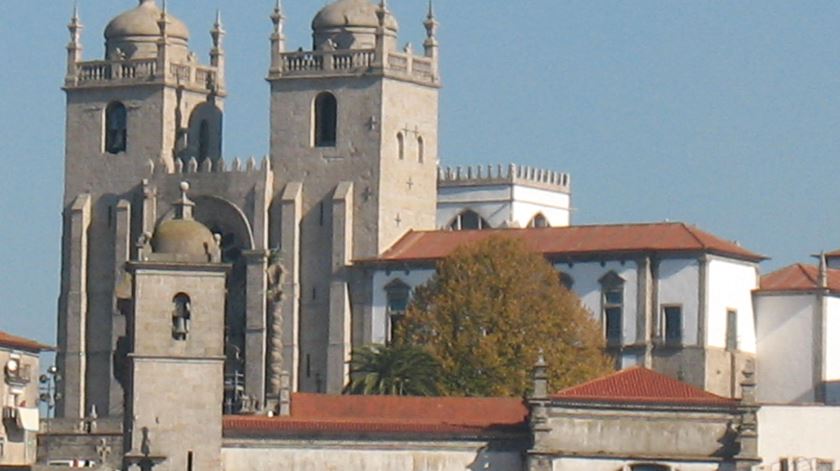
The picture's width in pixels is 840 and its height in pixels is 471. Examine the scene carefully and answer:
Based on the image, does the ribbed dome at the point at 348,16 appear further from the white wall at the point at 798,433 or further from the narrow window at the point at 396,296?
the white wall at the point at 798,433

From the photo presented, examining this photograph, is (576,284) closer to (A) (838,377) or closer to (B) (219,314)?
(A) (838,377)

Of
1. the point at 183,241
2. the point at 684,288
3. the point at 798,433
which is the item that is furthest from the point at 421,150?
the point at 183,241

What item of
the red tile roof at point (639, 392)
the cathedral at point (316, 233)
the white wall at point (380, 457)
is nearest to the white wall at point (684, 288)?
the cathedral at point (316, 233)

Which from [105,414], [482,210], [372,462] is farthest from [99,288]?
[372,462]

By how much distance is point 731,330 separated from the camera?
144 metres

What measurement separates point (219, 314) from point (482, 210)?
192 feet

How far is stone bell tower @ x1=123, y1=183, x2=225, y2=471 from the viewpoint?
104688mm

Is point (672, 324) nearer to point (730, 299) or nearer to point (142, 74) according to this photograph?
point (730, 299)

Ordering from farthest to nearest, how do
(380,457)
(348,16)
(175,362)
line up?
(348,16) → (380,457) → (175,362)

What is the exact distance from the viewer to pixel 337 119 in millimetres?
150250

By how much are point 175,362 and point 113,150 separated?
50.5m

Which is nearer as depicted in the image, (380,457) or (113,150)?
(380,457)

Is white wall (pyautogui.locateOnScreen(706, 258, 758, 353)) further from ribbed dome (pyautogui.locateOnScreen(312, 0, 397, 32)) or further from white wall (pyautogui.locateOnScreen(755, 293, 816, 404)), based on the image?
ribbed dome (pyautogui.locateOnScreen(312, 0, 397, 32))

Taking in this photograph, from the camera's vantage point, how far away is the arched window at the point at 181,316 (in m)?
105
